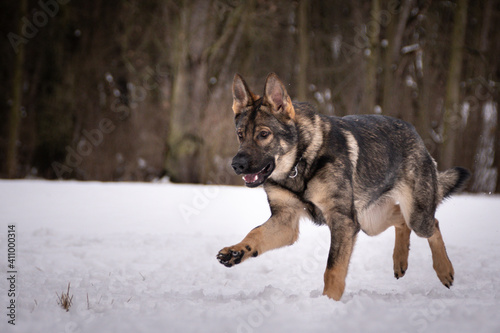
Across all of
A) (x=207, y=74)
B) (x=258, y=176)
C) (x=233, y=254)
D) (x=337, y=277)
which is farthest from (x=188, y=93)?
(x=337, y=277)

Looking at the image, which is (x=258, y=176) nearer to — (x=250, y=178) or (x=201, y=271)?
(x=250, y=178)

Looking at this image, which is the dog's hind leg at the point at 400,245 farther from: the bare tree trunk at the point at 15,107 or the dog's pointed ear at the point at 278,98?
the bare tree trunk at the point at 15,107

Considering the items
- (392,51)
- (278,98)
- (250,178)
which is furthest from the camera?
(392,51)

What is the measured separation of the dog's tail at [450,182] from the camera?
6.14 m

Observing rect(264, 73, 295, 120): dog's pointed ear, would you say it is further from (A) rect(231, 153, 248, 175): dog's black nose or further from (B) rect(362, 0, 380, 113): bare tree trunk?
(B) rect(362, 0, 380, 113): bare tree trunk

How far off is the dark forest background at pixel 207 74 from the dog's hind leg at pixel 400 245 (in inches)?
374

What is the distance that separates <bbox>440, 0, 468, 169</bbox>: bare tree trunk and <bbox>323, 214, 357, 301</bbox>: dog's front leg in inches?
487

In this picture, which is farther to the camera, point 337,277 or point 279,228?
point 279,228

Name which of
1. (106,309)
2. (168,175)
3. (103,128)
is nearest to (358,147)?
(106,309)

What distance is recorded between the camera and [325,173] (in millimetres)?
4555

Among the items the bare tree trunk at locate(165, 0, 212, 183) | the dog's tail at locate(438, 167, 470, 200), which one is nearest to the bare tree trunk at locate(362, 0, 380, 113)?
the bare tree trunk at locate(165, 0, 212, 183)

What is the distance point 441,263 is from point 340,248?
1.65 meters

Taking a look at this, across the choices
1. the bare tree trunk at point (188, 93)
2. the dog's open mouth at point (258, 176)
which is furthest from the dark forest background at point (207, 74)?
the dog's open mouth at point (258, 176)

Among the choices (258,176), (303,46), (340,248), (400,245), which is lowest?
(400,245)
